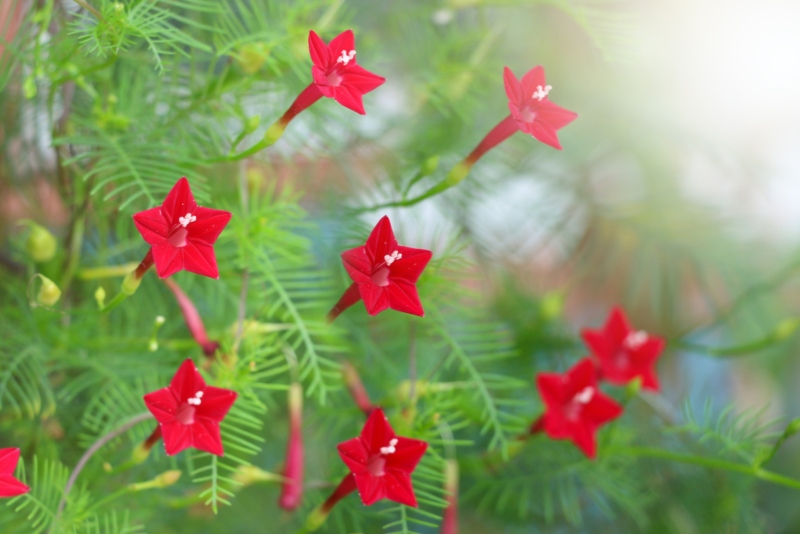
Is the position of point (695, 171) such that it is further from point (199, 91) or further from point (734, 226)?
point (199, 91)

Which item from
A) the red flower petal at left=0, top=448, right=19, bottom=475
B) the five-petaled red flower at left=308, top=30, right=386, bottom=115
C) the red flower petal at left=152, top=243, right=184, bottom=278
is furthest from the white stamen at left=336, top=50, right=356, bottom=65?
the red flower petal at left=0, top=448, right=19, bottom=475

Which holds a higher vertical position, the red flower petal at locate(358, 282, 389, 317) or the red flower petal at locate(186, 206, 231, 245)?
the red flower petal at locate(186, 206, 231, 245)

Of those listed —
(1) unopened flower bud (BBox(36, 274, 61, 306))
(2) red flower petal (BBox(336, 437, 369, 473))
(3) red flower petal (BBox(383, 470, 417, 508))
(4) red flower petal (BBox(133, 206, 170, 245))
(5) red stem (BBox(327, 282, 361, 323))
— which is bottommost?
(3) red flower petal (BBox(383, 470, 417, 508))

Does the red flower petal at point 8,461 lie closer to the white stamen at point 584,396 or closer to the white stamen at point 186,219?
the white stamen at point 186,219

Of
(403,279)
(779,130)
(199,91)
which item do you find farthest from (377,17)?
(779,130)

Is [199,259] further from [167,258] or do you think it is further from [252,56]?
[252,56]

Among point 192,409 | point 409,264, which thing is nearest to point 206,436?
point 192,409

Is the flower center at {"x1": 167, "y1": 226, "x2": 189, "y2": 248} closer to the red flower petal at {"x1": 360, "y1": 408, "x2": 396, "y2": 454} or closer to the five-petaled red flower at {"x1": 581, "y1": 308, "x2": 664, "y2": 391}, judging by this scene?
the red flower petal at {"x1": 360, "y1": 408, "x2": 396, "y2": 454}
